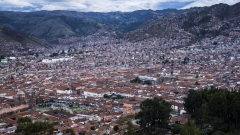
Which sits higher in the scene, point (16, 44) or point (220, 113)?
point (16, 44)

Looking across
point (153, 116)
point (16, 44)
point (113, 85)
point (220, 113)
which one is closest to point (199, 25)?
point (16, 44)

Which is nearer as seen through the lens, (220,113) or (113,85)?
(220,113)

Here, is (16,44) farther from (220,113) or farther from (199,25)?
(220,113)

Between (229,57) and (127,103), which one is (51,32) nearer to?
(229,57)

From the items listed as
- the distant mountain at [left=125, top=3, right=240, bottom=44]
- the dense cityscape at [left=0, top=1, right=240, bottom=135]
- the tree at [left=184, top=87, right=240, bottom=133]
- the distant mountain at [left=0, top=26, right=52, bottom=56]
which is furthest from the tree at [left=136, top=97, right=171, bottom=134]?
the distant mountain at [left=0, top=26, right=52, bottom=56]

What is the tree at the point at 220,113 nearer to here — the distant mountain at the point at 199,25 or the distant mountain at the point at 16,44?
the distant mountain at the point at 199,25

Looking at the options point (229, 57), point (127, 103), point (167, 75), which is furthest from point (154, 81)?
point (229, 57)

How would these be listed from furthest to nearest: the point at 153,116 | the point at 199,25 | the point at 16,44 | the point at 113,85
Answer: the point at 199,25 → the point at 16,44 → the point at 113,85 → the point at 153,116
